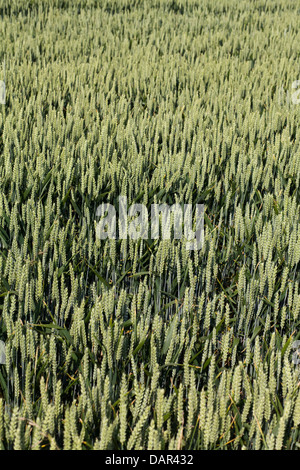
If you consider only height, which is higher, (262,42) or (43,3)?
(43,3)

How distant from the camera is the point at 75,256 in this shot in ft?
4.89

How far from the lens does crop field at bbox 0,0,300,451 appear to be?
3.01 ft

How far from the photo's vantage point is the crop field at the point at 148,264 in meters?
0.92

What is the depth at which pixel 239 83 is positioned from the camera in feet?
11.7

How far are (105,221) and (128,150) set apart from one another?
0.59m

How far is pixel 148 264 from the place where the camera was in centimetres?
157

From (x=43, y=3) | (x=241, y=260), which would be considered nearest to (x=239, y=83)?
(x=241, y=260)

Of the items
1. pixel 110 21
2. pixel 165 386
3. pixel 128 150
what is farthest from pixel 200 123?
pixel 110 21

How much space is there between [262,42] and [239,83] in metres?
1.63
